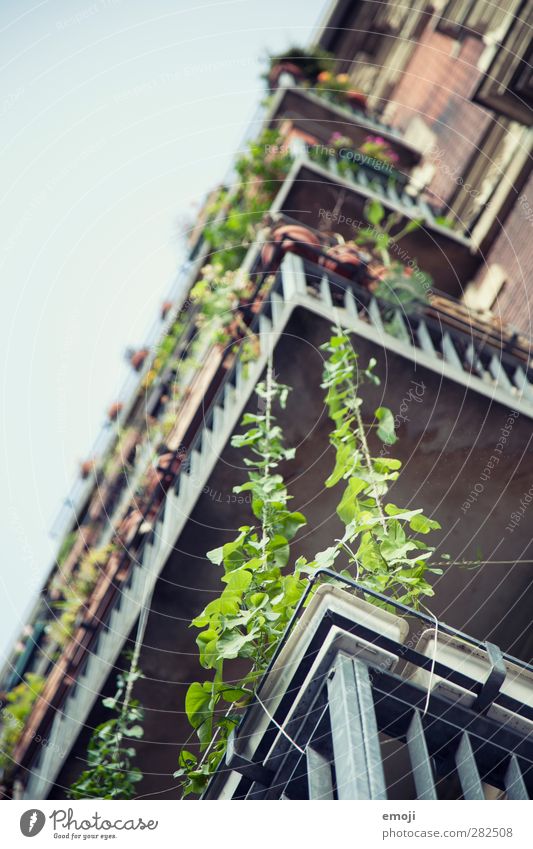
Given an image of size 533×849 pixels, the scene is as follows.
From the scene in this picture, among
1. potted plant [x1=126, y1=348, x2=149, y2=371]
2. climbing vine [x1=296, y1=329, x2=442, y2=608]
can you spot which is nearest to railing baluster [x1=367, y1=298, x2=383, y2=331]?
climbing vine [x1=296, y1=329, x2=442, y2=608]

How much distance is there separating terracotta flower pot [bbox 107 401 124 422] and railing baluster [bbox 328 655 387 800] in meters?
9.41

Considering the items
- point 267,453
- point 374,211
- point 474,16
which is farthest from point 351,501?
point 474,16

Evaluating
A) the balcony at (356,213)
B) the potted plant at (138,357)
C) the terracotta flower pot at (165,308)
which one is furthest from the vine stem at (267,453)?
the potted plant at (138,357)

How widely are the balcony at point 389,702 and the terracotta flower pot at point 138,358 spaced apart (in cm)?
928

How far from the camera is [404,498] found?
5.55m

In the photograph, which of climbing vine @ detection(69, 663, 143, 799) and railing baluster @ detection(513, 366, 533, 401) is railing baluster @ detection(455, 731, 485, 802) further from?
railing baluster @ detection(513, 366, 533, 401)

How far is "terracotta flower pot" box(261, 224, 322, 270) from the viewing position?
6523 millimetres

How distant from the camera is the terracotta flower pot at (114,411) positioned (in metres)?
12.4

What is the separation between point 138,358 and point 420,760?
9.99 metres

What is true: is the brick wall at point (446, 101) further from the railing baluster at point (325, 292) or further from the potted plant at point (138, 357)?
the railing baluster at point (325, 292)

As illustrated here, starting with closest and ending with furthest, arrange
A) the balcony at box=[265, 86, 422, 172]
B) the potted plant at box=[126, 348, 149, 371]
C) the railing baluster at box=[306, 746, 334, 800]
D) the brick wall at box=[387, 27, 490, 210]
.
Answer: the railing baluster at box=[306, 746, 334, 800] < the brick wall at box=[387, 27, 490, 210] < the balcony at box=[265, 86, 422, 172] < the potted plant at box=[126, 348, 149, 371]

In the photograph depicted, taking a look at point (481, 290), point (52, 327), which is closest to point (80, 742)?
point (52, 327)

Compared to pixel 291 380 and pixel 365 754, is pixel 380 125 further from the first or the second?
pixel 365 754

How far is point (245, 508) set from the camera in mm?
5715
